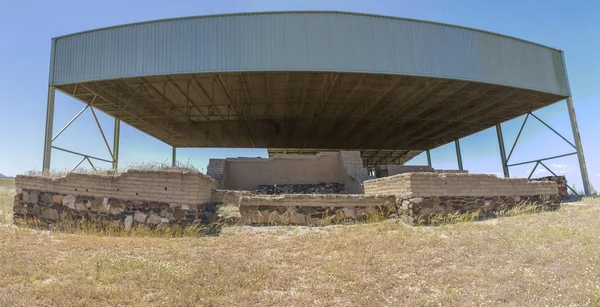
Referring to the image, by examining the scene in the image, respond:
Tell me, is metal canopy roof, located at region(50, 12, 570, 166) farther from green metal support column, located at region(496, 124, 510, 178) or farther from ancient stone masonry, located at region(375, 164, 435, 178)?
ancient stone masonry, located at region(375, 164, 435, 178)

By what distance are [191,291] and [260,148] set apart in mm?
24917

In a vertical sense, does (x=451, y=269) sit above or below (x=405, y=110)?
below

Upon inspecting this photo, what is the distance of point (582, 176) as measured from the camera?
15.3m

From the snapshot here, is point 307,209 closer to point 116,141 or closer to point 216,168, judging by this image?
point 216,168

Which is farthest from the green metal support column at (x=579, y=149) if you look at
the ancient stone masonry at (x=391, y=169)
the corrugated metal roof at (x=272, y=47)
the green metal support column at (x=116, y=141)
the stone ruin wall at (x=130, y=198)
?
the green metal support column at (x=116, y=141)

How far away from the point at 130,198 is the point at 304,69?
7.88 m

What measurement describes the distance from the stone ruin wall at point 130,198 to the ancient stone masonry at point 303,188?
20.0ft

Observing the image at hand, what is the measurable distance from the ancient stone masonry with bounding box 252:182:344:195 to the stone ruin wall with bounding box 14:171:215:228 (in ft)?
20.0

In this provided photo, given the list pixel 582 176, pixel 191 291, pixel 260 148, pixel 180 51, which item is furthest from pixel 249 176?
pixel 582 176

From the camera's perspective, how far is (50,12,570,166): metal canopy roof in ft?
42.2

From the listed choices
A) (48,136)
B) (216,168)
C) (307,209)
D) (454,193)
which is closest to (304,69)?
(216,168)

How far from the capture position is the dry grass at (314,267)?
3994mm

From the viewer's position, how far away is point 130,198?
25.7 feet

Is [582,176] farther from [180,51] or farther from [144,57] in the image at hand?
[144,57]
